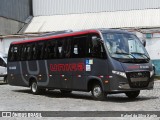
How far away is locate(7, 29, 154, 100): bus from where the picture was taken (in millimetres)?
14688

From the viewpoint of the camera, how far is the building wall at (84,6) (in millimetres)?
42812

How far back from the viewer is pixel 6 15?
41.2 m

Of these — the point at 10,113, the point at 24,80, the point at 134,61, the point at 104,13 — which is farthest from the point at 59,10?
the point at 10,113

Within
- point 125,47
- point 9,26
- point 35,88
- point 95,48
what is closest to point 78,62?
point 95,48

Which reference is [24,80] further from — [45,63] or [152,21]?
[152,21]

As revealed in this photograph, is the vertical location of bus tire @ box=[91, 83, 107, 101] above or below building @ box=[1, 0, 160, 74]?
above

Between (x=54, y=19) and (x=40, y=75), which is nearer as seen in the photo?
(x=40, y=75)

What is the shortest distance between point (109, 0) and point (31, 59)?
25.8 metres

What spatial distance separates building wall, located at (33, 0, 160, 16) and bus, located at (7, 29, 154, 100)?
82.3 feet

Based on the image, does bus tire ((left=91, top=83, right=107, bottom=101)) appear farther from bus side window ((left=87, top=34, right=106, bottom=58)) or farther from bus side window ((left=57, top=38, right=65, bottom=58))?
bus side window ((left=57, top=38, right=65, bottom=58))

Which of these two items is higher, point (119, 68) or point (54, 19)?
point (119, 68)

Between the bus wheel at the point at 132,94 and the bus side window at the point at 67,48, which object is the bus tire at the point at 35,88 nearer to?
the bus side window at the point at 67,48

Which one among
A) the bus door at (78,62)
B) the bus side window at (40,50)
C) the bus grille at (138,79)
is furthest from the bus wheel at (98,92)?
the bus side window at (40,50)

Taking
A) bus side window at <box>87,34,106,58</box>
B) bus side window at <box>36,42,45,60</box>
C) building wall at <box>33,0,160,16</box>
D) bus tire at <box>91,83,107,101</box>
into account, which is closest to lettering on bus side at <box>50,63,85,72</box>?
bus side window at <box>87,34,106,58</box>
